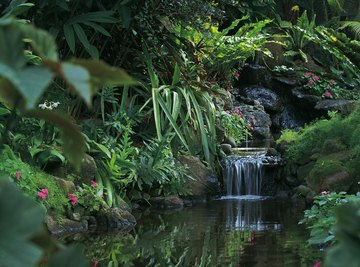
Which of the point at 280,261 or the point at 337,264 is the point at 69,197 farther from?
the point at 337,264

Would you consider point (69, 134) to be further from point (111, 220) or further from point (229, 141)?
point (229, 141)

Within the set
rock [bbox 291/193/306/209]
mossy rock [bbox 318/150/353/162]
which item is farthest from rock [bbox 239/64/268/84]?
rock [bbox 291/193/306/209]

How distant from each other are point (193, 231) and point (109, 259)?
1.32 metres

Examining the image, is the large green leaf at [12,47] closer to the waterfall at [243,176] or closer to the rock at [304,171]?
the rock at [304,171]

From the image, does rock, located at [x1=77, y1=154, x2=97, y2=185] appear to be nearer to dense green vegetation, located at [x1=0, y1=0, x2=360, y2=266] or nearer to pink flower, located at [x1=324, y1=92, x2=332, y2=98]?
dense green vegetation, located at [x1=0, y1=0, x2=360, y2=266]

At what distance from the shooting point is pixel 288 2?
19062mm

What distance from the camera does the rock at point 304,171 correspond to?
838 centimetres

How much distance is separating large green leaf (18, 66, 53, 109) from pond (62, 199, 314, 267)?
3.95m

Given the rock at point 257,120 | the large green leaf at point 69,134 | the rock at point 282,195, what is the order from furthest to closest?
1. the rock at point 257,120
2. the rock at point 282,195
3. the large green leaf at point 69,134

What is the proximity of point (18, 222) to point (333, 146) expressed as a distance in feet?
26.1

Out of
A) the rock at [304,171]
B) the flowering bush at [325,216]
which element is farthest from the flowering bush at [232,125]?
the flowering bush at [325,216]

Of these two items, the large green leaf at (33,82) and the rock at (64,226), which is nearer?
the large green leaf at (33,82)

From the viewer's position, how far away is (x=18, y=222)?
1.77 ft

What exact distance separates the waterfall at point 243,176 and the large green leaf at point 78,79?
8.41m
